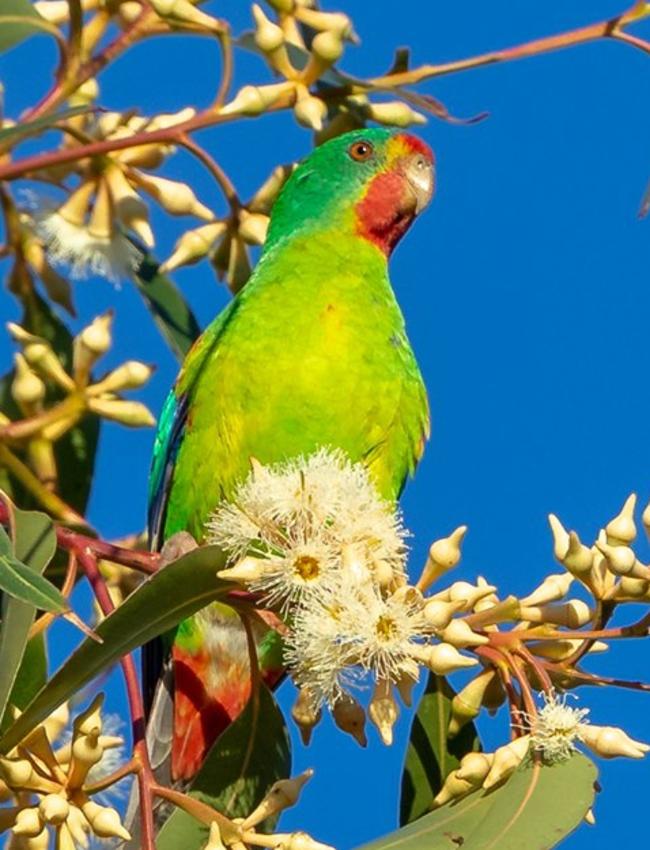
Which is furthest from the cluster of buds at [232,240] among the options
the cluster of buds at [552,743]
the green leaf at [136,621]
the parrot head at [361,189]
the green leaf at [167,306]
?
the cluster of buds at [552,743]

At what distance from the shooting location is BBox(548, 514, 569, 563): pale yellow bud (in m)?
1.98

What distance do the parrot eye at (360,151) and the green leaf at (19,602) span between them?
74.9 inches

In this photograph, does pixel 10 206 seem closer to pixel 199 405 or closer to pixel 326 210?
pixel 199 405

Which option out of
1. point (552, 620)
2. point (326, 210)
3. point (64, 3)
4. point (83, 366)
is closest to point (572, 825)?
point (552, 620)

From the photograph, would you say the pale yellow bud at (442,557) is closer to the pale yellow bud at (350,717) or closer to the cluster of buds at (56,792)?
the pale yellow bud at (350,717)

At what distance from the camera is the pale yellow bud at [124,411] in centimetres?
228

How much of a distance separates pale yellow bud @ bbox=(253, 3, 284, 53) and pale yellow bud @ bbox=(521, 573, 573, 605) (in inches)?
39.4

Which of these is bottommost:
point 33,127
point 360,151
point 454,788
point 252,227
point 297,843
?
point 297,843

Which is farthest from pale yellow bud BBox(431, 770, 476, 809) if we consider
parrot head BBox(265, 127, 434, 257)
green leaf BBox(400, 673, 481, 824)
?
parrot head BBox(265, 127, 434, 257)

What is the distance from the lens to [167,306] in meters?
3.12

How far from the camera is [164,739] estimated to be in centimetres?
321

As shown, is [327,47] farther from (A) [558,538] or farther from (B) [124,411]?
(A) [558,538]

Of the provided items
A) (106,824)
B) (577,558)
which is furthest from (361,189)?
(106,824)

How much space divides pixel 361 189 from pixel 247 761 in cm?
169
